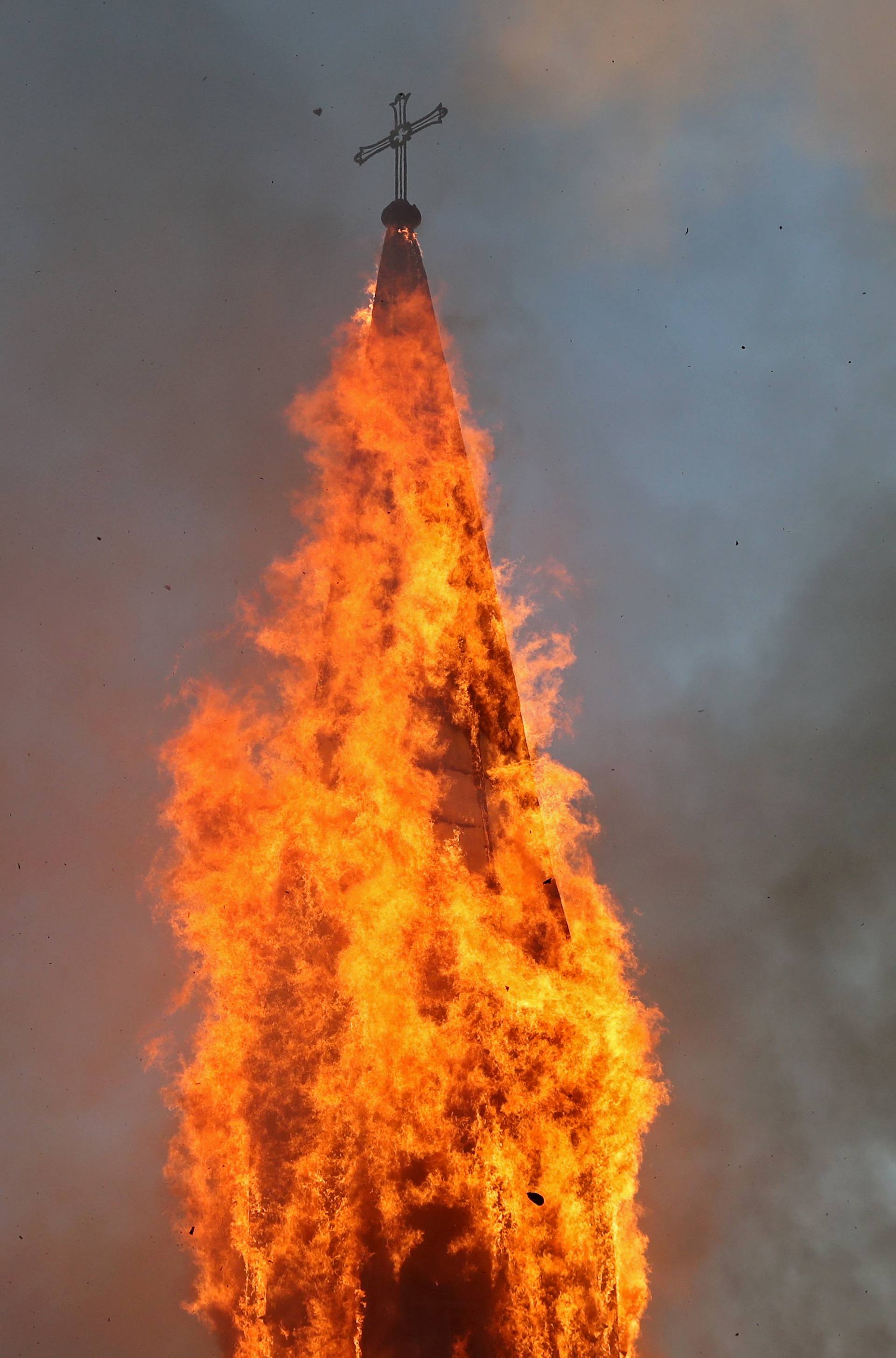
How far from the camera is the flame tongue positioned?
14398mm

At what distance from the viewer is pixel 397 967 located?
1539cm

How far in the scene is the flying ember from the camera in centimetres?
1441

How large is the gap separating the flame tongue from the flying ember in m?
0.04

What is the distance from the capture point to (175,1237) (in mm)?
24594

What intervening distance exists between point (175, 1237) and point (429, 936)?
583 inches

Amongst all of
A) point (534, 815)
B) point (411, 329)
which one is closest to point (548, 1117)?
point (534, 815)

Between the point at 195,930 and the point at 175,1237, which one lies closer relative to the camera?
the point at 195,930

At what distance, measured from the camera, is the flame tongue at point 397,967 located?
14.4 metres

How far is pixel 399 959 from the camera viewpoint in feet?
50.6

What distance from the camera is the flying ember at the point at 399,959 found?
14.4m

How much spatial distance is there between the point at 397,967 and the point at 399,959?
0.38ft

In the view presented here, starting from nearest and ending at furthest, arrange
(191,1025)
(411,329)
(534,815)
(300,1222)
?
(300,1222), (534,815), (411,329), (191,1025)

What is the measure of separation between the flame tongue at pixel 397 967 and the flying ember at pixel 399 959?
43 millimetres

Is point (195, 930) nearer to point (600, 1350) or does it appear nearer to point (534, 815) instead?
point (534, 815)
